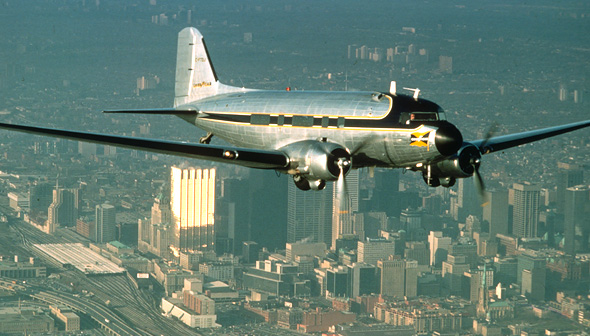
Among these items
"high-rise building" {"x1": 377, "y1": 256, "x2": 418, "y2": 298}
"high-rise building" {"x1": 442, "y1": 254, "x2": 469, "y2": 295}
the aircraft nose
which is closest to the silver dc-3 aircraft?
the aircraft nose

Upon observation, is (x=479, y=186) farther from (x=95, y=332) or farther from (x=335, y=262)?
(x=335, y=262)

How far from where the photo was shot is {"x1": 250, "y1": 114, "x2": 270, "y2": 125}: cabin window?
36750 mm

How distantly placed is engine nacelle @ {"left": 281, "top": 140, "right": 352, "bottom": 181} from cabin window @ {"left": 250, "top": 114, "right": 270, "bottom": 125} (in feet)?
9.40

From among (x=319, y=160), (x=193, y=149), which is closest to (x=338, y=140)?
(x=319, y=160)

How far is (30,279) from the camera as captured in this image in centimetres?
18112

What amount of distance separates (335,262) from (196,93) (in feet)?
496

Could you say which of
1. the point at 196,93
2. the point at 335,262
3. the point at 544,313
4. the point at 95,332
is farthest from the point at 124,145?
the point at 335,262

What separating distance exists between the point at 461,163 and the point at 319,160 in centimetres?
533

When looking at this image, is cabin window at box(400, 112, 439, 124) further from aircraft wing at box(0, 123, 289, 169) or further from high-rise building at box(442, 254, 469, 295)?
high-rise building at box(442, 254, 469, 295)

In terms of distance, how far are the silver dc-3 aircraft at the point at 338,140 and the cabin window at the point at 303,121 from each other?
4 centimetres

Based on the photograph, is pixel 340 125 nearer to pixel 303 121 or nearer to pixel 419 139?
pixel 303 121

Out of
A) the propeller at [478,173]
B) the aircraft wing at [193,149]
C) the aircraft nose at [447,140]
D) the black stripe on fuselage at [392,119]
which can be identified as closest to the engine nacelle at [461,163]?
the propeller at [478,173]

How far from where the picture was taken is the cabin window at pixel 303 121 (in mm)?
35094

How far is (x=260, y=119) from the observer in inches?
1459
